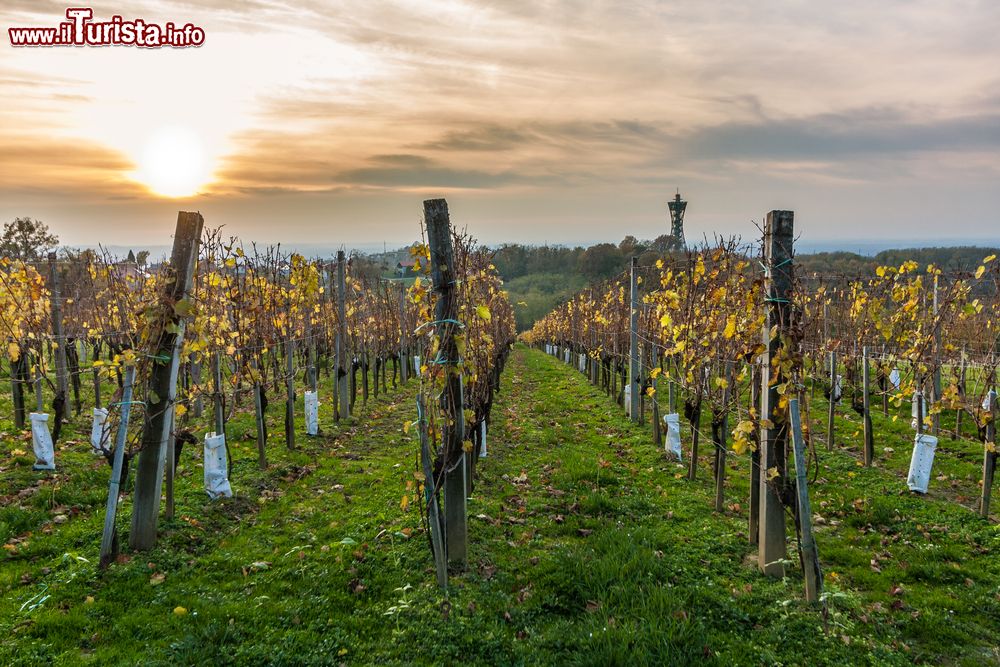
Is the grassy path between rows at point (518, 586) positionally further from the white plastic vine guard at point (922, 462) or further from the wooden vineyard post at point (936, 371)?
the wooden vineyard post at point (936, 371)

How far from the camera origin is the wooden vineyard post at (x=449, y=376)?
477 cm

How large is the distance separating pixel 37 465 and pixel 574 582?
718 cm

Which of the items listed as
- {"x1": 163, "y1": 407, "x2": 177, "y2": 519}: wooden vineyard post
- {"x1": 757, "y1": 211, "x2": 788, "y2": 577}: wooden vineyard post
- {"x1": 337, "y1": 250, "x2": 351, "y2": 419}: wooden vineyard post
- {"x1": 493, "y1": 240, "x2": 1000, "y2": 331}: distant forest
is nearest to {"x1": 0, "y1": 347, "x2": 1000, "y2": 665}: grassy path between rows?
{"x1": 163, "y1": 407, "x2": 177, "y2": 519}: wooden vineyard post

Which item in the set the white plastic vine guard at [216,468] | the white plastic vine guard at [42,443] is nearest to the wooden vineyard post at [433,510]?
the white plastic vine guard at [216,468]

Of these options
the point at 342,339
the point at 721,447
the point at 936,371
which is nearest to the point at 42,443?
the point at 342,339

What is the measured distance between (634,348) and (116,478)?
→ 9.13 meters

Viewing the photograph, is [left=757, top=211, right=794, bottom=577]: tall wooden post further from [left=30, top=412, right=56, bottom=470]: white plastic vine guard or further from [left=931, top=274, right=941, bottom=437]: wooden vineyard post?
[left=30, top=412, right=56, bottom=470]: white plastic vine guard

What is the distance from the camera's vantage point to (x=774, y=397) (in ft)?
15.8

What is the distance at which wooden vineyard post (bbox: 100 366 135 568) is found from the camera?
16.1ft

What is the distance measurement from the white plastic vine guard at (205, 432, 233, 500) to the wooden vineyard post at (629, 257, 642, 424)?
7587 millimetres

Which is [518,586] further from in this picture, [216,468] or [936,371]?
Result: [936,371]

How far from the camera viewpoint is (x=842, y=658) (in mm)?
3824

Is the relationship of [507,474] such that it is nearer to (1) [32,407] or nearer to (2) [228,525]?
(2) [228,525]

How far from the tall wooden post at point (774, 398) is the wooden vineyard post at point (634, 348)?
20.2 ft
